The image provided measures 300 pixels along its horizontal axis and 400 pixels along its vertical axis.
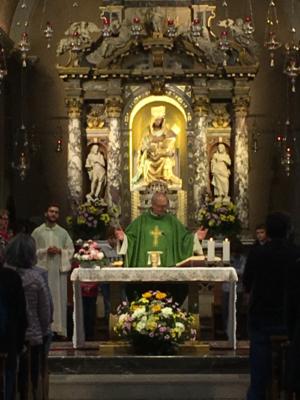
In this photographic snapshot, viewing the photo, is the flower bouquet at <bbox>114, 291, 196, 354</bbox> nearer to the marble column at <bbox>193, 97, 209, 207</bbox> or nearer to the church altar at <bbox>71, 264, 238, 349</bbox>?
the church altar at <bbox>71, 264, 238, 349</bbox>

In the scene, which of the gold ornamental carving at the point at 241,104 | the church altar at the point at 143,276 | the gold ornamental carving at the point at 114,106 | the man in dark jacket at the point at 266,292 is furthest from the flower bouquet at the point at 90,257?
the gold ornamental carving at the point at 241,104

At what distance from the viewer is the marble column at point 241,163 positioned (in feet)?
61.1

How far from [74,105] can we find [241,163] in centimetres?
301

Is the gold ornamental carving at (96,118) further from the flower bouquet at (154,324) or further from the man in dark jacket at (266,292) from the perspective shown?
the man in dark jacket at (266,292)

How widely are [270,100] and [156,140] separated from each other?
2.75 m

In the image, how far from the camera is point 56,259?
573 inches

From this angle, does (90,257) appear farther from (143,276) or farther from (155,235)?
(155,235)

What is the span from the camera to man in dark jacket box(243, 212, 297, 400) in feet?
28.5

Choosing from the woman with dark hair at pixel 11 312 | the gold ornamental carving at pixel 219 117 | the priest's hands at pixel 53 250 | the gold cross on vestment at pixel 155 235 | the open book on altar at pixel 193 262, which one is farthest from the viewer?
the gold ornamental carving at pixel 219 117

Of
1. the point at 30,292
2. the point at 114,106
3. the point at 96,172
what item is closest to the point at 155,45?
the point at 114,106

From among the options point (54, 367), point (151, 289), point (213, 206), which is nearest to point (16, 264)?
point (54, 367)

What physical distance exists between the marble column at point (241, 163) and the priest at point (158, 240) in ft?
15.4

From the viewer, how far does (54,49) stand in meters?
20.3

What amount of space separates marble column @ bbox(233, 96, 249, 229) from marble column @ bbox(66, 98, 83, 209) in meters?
2.65
